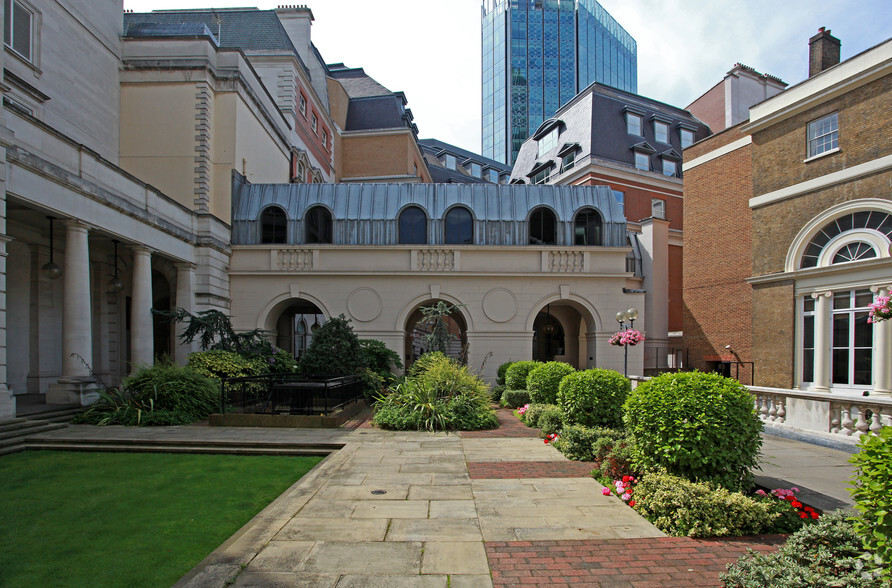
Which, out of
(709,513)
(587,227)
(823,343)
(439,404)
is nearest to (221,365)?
(439,404)

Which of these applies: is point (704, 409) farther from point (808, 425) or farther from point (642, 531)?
point (808, 425)

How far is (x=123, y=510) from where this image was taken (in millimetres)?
6391

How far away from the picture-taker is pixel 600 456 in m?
8.31

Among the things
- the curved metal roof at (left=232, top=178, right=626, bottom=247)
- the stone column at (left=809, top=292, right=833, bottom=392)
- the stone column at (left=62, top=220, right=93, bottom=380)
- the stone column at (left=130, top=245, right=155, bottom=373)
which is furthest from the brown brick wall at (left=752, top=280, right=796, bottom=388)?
the stone column at (left=62, top=220, right=93, bottom=380)

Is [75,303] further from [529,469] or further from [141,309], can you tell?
[529,469]

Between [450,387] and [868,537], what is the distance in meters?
10.3

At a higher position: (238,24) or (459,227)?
(238,24)

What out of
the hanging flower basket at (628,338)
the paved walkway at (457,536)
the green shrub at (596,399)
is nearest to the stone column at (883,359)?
the hanging flower basket at (628,338)

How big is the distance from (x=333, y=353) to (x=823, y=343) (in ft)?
51.6

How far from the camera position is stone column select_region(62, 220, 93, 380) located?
13.7 m

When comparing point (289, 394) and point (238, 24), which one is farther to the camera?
point (238, 24)

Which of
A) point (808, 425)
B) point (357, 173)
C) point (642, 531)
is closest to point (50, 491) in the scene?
point (642, 531)

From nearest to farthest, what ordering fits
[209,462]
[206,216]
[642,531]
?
[642,531], [209,462], [206,216]

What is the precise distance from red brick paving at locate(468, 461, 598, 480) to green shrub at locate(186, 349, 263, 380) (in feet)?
33.9
